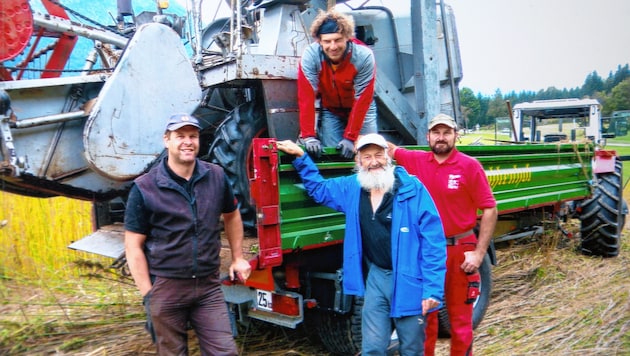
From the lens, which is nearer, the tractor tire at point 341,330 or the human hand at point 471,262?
the human hand at point 471,262

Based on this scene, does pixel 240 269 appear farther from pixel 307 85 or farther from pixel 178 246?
pixel 307 85

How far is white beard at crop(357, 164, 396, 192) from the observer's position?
306cm

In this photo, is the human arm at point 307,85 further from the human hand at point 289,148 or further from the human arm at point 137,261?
the human arm at point 137,261

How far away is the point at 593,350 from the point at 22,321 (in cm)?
449

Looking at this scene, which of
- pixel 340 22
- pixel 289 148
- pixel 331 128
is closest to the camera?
pixel 289 148

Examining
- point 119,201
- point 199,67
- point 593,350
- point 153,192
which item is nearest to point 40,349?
point 119,201

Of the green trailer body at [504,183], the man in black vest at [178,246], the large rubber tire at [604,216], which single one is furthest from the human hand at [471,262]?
the large rubber tire at [604,216]

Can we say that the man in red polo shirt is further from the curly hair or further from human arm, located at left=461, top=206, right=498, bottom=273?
the curly hair

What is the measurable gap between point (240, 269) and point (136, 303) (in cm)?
242

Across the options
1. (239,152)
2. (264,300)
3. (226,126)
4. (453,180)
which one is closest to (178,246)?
(264,300)

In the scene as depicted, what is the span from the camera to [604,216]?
22.5ft

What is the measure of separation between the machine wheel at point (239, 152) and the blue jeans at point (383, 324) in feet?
4.09

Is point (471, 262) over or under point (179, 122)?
under

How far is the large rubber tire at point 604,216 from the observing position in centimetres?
687
